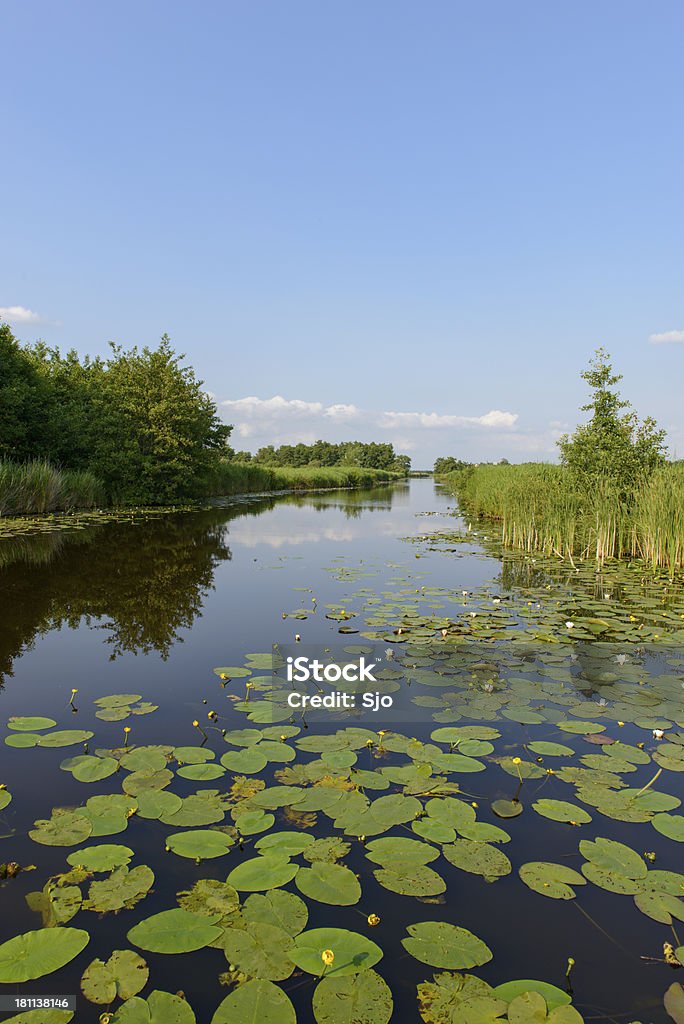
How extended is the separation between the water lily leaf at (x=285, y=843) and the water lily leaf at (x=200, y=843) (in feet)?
0.53

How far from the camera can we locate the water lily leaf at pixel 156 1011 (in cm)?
178

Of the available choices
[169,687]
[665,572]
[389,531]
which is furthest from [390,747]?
[389,531]

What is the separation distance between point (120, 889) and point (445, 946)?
4.40ft

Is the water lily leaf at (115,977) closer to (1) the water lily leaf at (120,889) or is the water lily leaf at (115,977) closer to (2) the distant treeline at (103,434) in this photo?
(1) the water lily leaf at (120,889)

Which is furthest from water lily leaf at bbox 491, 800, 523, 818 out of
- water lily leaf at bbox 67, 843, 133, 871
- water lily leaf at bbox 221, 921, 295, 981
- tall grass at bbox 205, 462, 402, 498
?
tall grass at bbox 205, 462, 402, 498

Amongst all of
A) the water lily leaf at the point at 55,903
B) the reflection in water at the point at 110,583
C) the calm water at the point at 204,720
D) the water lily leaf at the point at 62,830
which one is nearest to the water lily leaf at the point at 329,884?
the calm water at the point at 204,720

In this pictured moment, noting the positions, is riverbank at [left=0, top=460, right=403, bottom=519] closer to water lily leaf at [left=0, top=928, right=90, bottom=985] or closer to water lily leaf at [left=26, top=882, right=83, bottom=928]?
water lily leaf at [left=26, top=882, right=83, bottom=928]

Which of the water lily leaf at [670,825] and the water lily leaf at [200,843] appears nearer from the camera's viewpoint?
the water lily leaf at [200,843]

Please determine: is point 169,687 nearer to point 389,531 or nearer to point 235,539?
point 235,539

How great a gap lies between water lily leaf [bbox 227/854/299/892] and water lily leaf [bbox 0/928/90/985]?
596 millimetres

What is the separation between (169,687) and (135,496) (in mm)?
21550

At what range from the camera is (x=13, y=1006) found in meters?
1.85

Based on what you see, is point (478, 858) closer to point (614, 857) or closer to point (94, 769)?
point (614, 857)

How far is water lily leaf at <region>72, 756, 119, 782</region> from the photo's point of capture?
3.28m
